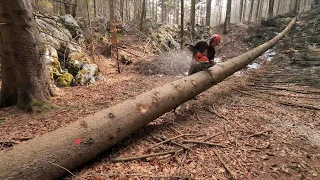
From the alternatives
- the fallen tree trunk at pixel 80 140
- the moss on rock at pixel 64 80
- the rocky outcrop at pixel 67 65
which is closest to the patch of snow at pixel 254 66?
the fallen tree trunk at pixel 80 140

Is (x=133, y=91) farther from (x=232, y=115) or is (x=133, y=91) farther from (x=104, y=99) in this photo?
(x=232, y=115)

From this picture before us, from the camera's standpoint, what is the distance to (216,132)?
3.58 metres

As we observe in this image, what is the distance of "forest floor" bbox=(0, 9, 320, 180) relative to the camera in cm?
256

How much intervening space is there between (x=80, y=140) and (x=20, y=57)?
9.72 feet

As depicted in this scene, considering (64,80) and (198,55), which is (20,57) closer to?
(64,80)

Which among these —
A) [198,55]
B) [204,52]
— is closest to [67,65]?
[198,55]

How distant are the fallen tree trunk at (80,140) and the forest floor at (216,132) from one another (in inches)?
10.5

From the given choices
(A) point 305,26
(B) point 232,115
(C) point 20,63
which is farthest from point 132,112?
(A) point 305,26

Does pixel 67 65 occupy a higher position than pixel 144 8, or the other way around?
pixel 144 8

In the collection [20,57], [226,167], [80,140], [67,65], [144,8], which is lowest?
[226,167]

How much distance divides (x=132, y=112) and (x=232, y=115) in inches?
99.0

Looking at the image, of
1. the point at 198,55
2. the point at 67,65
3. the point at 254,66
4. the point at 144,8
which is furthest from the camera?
the point at 144,8

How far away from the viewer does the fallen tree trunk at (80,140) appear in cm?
210

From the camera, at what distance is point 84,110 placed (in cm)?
446
